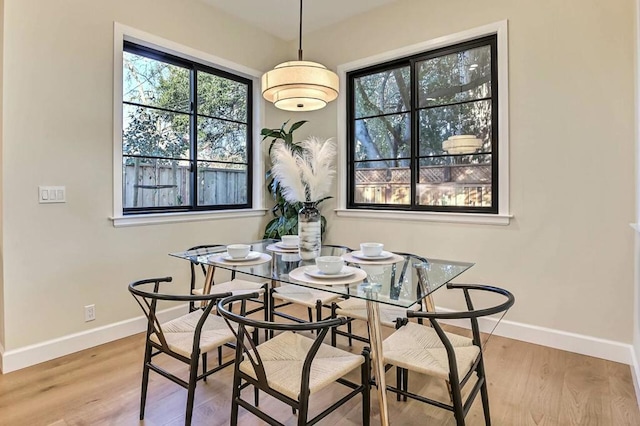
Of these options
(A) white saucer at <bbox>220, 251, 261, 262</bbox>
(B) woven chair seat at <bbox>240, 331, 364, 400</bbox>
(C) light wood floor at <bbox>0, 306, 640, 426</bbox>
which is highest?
(A) white saucer at <bbox>220, 251, 261, 262</bbox>

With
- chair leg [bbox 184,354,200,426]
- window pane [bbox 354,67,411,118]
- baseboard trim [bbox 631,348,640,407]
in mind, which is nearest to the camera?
chair leg [bbox 184,354,200,426]

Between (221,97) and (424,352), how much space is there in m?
3.15

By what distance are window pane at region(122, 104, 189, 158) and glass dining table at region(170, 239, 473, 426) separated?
1225 mm

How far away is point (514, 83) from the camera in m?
2.83

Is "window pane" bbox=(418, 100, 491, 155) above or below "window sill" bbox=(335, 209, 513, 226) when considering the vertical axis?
above

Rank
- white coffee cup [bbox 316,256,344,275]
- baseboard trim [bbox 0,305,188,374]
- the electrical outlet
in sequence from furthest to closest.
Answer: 1. the electrical outlet
2. baseboard trim [bbox 0,305,188,374]
3. white coffee cup [bbox 316,256,344,275]

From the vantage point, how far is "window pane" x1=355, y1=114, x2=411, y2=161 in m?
3.48

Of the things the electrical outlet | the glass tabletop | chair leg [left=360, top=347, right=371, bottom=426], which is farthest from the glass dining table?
the electrical outlet

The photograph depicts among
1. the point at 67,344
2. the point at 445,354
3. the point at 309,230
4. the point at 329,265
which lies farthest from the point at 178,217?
the point at 445,354

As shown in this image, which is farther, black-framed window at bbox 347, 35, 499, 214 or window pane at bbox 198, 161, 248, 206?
window pane at bbox 198, 161, 248, 206

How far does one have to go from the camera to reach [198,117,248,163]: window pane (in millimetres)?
3584

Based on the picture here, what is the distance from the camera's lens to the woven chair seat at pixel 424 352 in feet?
4.98

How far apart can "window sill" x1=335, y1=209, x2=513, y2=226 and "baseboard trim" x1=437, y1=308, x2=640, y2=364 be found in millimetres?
815

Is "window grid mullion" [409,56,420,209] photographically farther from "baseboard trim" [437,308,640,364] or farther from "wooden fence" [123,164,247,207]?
"wooden fence" [123,164,247,207]
